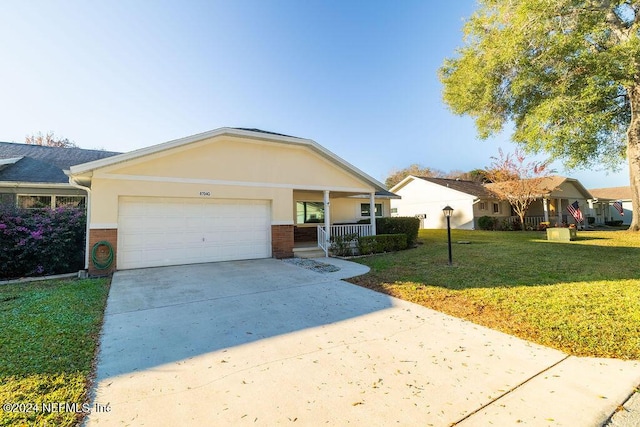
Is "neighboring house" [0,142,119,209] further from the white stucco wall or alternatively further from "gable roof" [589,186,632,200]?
"gable roof" [589,186,632,200]

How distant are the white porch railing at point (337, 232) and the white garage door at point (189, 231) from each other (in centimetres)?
231

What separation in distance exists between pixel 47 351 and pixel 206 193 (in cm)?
671

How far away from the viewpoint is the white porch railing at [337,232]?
11.8m

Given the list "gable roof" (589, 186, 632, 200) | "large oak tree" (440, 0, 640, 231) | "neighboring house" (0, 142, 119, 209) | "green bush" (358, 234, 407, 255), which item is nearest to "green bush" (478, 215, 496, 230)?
"large oak tree" (440, 0, 640, 231)

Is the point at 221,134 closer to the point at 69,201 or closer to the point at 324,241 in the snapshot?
the point at 324,241

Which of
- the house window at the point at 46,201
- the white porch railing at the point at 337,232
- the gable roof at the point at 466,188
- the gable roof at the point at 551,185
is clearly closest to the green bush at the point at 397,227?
the white porch railing at the point at 337,232

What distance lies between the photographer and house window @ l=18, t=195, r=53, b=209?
1148 centimetres

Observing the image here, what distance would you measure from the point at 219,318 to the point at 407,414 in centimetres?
341

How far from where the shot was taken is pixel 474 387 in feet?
9.63

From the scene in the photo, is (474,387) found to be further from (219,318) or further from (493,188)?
(493,188)

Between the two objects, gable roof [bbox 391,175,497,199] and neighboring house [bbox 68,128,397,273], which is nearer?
neighboring house [bbox 68,128,397,273]

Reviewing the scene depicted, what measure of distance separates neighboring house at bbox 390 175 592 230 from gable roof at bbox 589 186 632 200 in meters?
9.60

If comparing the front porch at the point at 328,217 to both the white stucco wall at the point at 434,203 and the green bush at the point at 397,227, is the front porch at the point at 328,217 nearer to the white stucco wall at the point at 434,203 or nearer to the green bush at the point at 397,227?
the green bush at the point at 397,227

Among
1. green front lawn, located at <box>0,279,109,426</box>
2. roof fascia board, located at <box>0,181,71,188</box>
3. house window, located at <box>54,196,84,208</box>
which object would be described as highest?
roof fascia board, located at <box>0,181,71,188</box>
